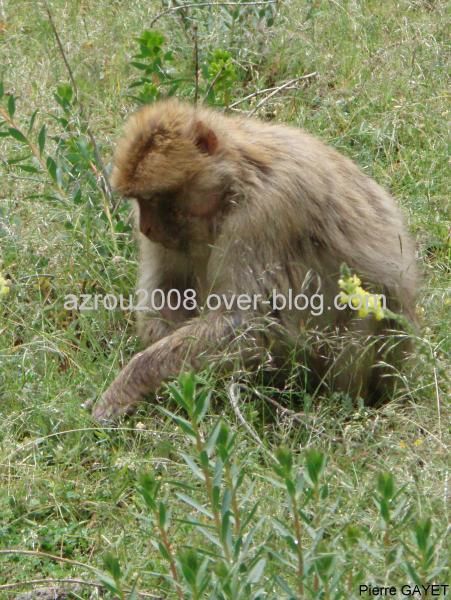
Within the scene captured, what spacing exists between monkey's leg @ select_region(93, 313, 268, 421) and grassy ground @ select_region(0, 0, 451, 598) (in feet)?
0.38

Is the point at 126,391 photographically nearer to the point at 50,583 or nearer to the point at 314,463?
the point at 50,583

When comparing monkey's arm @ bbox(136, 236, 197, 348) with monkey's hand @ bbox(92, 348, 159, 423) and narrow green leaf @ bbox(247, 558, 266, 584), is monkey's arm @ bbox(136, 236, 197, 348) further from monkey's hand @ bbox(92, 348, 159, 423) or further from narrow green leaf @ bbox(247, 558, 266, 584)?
narrow green leaf @ bbox(247, 558, 266, 584)

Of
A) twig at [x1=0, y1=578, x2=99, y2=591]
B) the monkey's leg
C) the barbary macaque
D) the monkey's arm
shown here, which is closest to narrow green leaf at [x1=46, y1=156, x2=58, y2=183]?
the monkey's arm

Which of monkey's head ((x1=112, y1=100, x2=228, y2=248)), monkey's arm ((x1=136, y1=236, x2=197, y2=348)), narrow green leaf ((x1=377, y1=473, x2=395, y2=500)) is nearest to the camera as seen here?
narrow green leaf ((x1=377, y1=473, x2=395, y2=500))

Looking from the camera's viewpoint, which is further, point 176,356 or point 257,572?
point 176,356

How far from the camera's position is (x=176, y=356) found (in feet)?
16.6

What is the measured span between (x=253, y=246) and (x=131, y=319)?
0.91 m

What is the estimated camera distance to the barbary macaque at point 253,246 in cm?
497

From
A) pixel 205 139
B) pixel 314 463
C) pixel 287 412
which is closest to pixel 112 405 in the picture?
pixel 287 412

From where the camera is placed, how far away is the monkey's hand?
5000 millimetres

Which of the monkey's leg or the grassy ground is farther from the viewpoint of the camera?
the monkey's leg

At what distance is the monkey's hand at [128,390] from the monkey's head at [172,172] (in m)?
0.53

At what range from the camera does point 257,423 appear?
4.85 m

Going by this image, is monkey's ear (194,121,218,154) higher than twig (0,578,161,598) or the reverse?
higher
